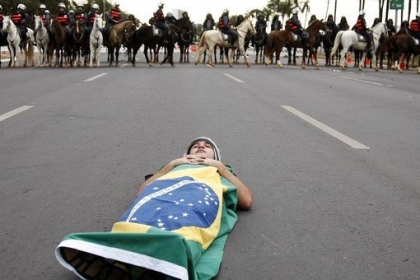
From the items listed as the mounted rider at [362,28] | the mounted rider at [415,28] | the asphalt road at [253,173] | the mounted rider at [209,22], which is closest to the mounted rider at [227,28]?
the mounted rider at [209,22]

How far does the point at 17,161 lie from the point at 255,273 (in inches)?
139

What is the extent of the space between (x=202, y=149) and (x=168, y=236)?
211 cm

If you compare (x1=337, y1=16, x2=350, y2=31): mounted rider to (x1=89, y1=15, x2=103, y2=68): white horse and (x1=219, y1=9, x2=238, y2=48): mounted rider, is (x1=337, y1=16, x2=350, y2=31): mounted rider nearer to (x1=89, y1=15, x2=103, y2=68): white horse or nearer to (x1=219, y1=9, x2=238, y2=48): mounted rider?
(x1=219, y1=9, x2=238, y2=48): mounted rider

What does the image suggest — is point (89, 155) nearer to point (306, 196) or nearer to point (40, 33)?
point (306, 196)

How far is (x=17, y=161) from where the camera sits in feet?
18.9

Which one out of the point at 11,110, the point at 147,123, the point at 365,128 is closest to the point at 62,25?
the point at 11,110

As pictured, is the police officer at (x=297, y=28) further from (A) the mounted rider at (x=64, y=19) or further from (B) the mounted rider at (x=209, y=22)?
(A) the mounted rider at (x=64, y=19)

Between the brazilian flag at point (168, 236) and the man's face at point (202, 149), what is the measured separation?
1.50ft

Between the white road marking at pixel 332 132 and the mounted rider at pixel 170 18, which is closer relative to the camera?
the white road marking at pixel 332 132

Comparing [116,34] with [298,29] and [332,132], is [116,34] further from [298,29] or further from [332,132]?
[332,132]

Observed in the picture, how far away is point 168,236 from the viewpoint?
106 inches

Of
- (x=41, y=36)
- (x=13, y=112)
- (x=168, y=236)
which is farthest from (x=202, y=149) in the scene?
(x=41, y=36)

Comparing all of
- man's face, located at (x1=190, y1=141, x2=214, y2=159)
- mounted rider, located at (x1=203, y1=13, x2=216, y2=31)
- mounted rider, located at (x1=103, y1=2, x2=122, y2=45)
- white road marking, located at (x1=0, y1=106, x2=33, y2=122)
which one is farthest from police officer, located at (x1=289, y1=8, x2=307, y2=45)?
man's face, located at (x1=190, y1=141, x2=214, y2=159)

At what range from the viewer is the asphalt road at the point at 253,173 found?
3434mm
